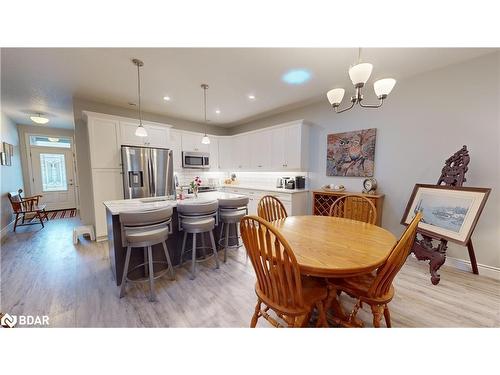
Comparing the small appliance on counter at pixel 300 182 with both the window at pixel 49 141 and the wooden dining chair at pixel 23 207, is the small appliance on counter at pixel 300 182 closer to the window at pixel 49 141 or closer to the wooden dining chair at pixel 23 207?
the wooden dining chair at pixel 23 207

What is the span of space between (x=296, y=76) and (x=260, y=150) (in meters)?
2.04

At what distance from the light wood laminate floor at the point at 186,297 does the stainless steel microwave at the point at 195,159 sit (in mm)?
2635

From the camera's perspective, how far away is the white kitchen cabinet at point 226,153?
5.40 meters

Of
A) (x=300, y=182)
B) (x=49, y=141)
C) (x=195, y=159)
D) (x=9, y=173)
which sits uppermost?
(x=49, y=141)

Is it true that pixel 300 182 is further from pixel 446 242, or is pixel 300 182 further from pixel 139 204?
pixel 139 204

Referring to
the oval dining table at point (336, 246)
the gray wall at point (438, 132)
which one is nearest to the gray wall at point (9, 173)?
the oval dining table at point (336, 246)

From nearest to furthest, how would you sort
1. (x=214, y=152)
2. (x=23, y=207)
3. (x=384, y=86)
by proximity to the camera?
(x=384, y=86)
(x=23, y=207)
(x=214, y=152)

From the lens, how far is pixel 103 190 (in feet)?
11.3

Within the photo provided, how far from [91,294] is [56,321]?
37 cm

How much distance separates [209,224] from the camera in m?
2.32

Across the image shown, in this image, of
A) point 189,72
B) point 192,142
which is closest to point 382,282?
point 189,72
